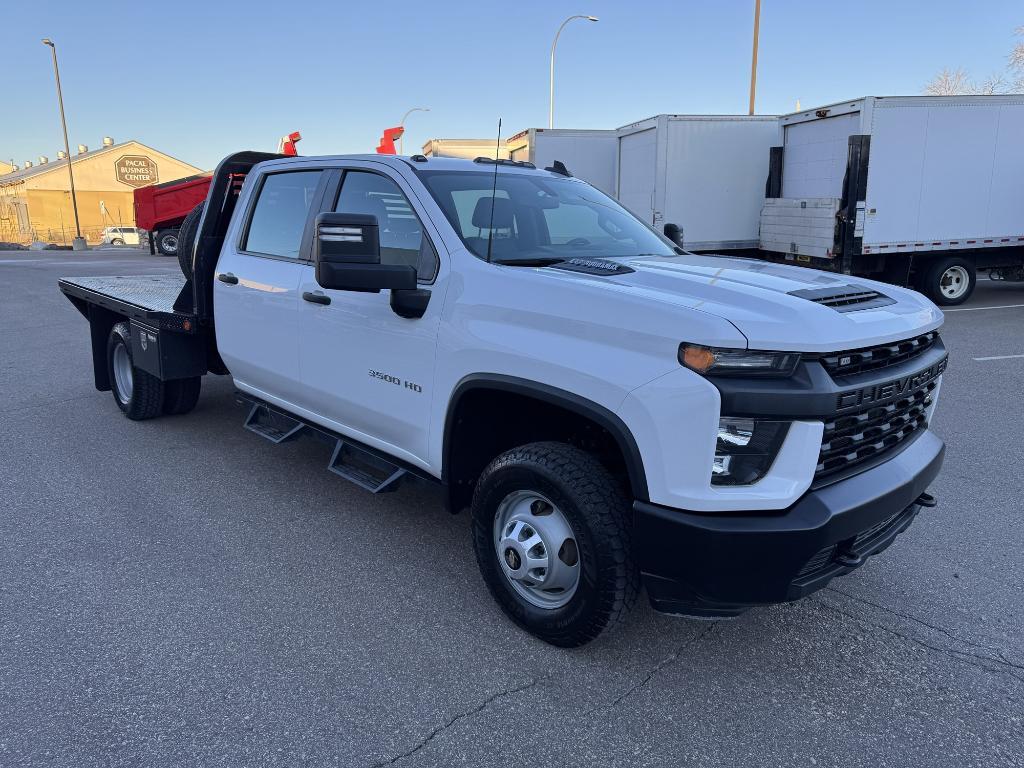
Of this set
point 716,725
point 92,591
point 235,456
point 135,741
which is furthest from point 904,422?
point 235,456

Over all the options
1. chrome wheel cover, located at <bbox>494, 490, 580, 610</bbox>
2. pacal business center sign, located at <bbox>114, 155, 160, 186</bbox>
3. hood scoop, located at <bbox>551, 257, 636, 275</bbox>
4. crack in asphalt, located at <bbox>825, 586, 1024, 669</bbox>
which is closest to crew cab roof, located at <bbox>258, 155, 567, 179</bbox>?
hood scoop, located at <bbox>551, 257, 636, 275</bbox>

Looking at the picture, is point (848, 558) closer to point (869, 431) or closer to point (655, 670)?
point (869, 431)

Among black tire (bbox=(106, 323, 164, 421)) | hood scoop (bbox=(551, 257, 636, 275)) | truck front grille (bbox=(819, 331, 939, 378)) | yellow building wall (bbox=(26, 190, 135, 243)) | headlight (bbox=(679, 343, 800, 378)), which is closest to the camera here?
headlight (bbox=(679, 343, 800, 378))

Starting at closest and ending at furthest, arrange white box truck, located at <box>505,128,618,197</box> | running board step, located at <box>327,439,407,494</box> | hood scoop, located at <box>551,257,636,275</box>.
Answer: hood scoop, located at <box>551,257,636,275</box>
running board step, located at <box>327,439,407,494</box>
white box truck, located at <box>505,128,618,197</box>

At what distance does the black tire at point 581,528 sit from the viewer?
2736mm

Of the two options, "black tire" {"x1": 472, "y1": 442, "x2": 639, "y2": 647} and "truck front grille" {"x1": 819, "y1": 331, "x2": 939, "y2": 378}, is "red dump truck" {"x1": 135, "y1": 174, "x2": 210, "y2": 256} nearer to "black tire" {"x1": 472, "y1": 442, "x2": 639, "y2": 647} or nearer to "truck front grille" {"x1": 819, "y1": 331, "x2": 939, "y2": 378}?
"black tire" {"x1": 472, "y1": 442, "x2": 639, "y2": 647}

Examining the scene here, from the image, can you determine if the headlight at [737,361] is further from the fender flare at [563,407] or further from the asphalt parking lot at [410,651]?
the asphalt parking lot at [410,651]

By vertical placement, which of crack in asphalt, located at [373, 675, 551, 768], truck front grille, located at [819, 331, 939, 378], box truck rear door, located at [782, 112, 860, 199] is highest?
box truck rear door, located at [782, 112, 860, 199]

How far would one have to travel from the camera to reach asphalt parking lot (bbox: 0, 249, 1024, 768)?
8.34 feet

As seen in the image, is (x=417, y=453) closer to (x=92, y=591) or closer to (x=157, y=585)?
(x=157, y=585)

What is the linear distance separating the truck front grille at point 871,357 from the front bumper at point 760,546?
377 millimetres

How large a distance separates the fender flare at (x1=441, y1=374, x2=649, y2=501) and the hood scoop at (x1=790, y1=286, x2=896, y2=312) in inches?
32.4

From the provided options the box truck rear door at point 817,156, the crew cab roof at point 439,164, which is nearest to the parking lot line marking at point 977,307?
the box truck rear door at point 817,156

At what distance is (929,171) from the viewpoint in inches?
479
